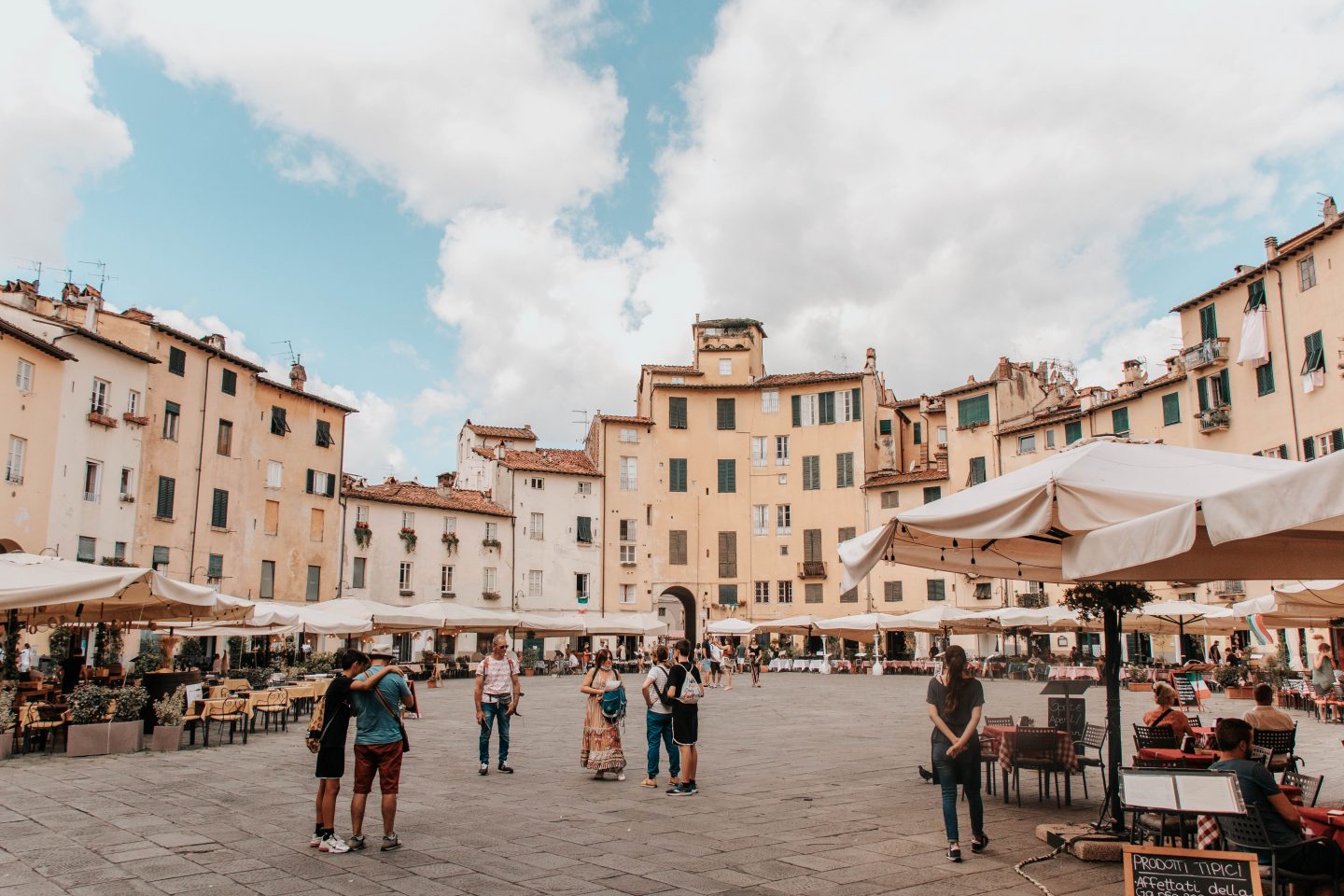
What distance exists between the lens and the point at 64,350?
98.3 feet

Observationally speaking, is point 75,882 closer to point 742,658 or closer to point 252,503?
point 252,503

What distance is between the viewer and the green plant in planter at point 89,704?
13312mm

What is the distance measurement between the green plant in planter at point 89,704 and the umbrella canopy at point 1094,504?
1071 centimetres

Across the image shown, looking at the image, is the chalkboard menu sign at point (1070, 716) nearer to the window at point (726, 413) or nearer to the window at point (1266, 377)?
the window at point (1266, 377)

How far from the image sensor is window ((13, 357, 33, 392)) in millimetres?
27859

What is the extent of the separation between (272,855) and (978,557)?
21.5 ft

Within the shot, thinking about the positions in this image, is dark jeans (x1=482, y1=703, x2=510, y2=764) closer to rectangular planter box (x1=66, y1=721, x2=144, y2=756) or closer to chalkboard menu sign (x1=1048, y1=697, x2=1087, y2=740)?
rectangular planter box (x1=66, y1=721, x2=144, y2=756)

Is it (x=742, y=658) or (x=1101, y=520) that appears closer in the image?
(x=1101, y=520)

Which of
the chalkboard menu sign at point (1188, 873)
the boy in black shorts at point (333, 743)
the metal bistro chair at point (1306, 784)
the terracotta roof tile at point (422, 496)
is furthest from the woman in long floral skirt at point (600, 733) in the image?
the terracotta roof tile at point (422, 496)

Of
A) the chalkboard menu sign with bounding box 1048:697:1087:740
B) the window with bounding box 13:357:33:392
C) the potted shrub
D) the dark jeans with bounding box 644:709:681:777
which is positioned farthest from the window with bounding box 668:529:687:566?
the chalkboard menu sign with bounding box 1048:697:1087:740

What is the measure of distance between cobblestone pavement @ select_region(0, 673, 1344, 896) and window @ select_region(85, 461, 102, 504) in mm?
20056

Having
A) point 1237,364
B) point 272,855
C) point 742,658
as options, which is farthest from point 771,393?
point 272,855

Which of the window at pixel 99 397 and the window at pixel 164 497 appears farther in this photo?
the window at pixel 164 497

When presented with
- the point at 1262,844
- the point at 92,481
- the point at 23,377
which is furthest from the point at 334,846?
the point at 92,481
